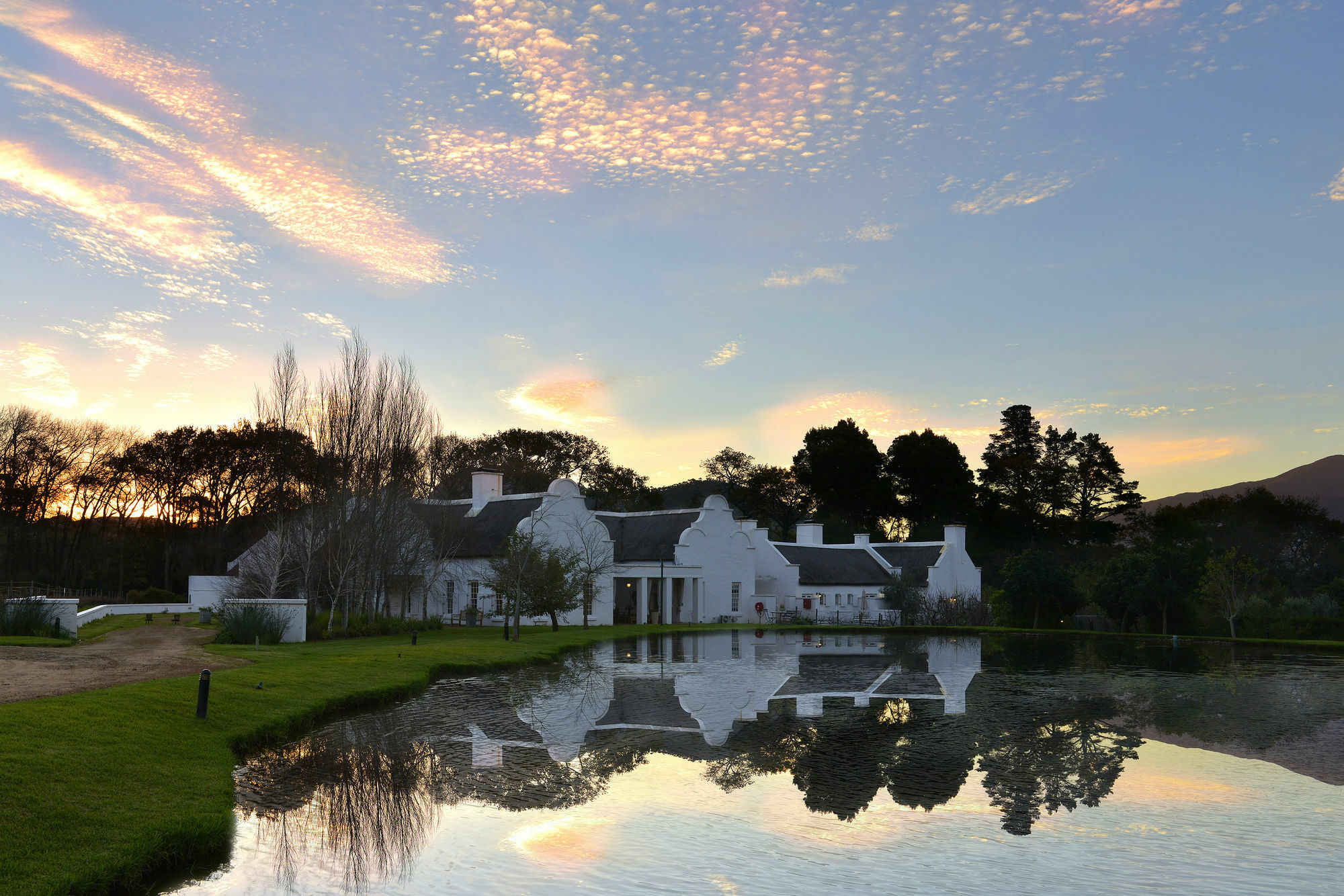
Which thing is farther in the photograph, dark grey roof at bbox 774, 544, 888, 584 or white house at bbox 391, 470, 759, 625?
dark grey roof at bbox 774, 544, 888, 584

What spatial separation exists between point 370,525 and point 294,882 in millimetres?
30265

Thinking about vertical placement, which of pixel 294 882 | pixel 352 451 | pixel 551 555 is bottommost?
pixel 294 882

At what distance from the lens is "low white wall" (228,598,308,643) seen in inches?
1235

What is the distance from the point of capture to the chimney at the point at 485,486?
5675cm

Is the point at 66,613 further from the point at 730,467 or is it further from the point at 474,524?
the point at 730,467

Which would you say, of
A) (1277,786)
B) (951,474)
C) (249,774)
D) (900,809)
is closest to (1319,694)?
(1277,786)

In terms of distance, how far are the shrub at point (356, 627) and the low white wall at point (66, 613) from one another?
7146mm

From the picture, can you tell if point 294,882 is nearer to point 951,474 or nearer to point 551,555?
point 551,555

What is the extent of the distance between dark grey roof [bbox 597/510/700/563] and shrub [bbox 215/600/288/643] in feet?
81.5

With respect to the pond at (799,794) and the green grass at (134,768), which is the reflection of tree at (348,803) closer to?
the pond at (799,794)

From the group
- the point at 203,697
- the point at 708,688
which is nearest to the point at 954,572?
the point at 708,688

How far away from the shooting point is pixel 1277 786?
13578mm

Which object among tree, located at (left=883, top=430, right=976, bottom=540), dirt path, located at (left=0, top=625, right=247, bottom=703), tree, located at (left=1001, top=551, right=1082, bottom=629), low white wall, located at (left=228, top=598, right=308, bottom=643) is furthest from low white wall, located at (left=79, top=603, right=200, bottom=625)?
tree, located at (left=883, top=430, right=976, bottom=540)

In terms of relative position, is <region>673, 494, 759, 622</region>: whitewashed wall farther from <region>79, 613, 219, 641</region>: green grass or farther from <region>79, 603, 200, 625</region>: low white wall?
<region>79, 603, 200, 625</region>: low white wall
